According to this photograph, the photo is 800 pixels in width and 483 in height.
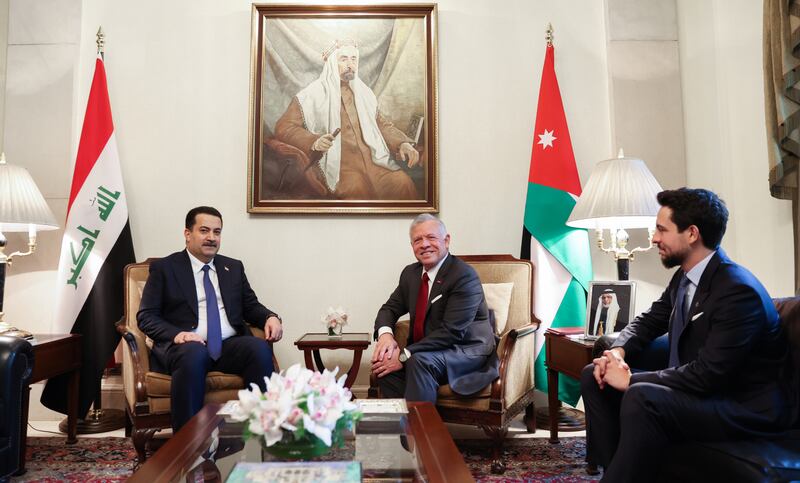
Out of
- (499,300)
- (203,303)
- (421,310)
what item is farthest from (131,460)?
(499,300)

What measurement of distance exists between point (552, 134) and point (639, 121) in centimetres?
64

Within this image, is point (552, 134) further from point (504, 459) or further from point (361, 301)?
point (504, 459)

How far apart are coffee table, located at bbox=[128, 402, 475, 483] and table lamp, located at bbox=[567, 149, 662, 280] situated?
165cm

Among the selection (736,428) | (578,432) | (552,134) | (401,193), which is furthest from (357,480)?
(552,134)

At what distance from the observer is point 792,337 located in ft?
6.05

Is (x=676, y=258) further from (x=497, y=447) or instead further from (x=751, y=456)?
(x=497, y=447)

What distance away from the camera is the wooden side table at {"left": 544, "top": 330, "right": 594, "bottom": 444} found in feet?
9.09

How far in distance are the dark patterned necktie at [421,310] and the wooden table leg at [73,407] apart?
1964mm

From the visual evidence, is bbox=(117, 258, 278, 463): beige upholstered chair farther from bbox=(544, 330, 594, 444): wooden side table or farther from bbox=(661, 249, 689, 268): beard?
bbox=(661, 249, 689, 268): beard

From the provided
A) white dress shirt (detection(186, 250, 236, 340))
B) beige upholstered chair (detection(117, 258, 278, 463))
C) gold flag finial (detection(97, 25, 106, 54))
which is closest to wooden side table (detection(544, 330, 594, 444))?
beige upholstered chair (detection(117, 258, 278, 463))

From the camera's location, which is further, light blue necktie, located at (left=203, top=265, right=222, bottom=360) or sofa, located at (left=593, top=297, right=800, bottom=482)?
light blue necktie, located at (left=203, top=265, right=222, bottom=360)

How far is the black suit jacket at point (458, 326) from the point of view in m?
2.77

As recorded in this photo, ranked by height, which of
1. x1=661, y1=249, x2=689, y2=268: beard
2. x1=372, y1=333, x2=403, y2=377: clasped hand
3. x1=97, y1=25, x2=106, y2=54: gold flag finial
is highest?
x1=97, y1=25, x2=106, y2=54: gold flag finial

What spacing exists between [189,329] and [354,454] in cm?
169
